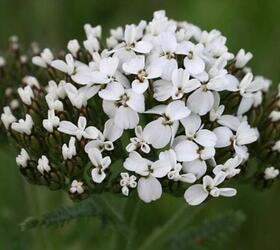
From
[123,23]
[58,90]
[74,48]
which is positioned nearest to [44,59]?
[74,48]

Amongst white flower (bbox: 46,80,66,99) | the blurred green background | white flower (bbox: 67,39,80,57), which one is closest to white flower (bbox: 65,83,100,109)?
white flower (bbox: 46,80,66,99)

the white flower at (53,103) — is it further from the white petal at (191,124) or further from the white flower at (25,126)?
the white petal at (191,124)

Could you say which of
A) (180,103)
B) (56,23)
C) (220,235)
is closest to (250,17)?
(56,23)

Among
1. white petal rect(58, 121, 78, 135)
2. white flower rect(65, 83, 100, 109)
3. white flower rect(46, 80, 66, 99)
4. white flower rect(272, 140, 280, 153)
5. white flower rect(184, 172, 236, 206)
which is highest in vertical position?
white flower rect(46, 80, 66, 99)

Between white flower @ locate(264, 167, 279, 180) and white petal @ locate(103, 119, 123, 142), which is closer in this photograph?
white petal @ locate(103, 119, 123, 142)

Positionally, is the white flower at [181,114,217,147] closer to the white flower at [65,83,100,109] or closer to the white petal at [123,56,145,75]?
the white petal at [123,56,145,75]

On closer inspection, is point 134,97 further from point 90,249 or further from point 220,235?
point 90,249
